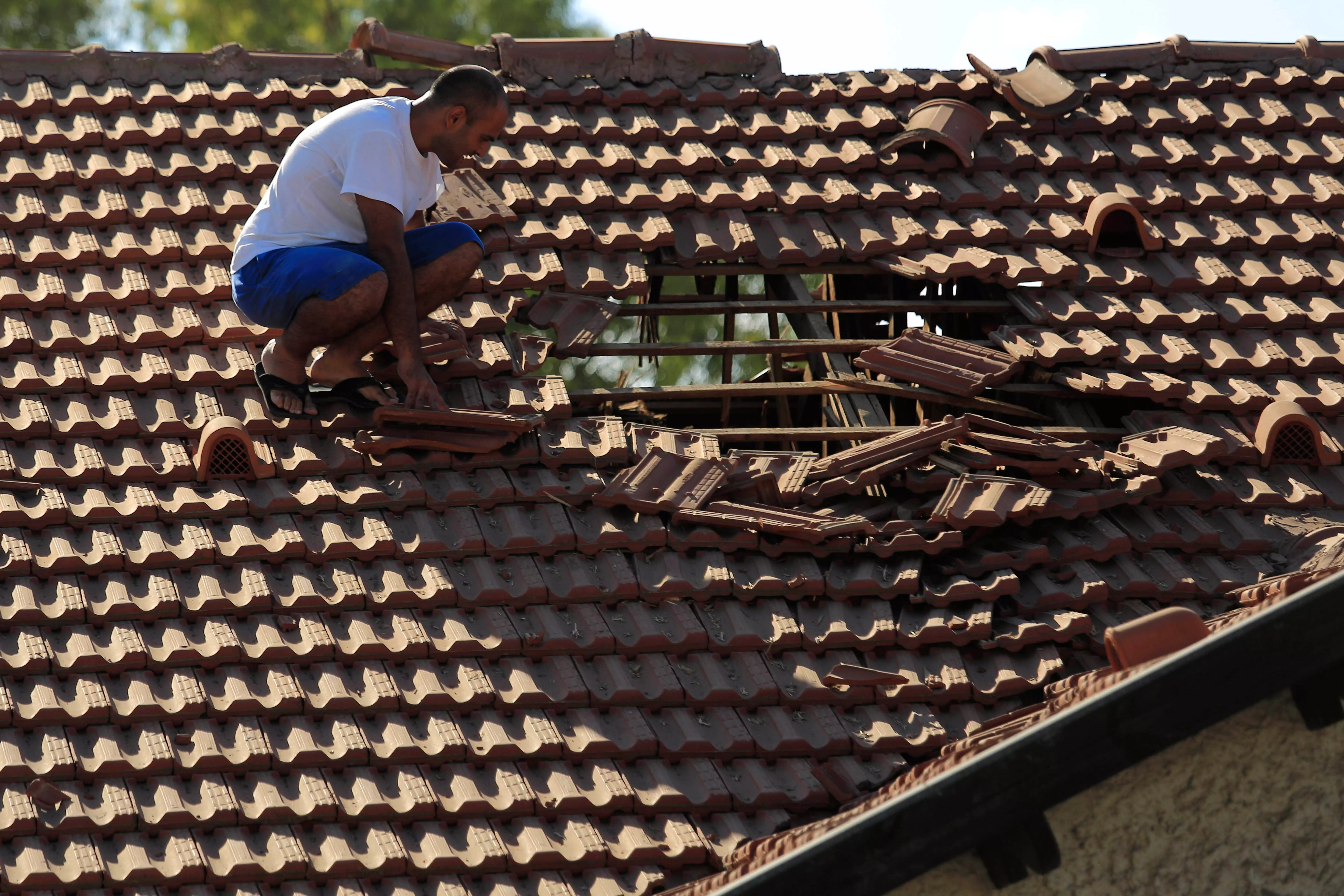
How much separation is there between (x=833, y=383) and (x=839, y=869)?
128 inches

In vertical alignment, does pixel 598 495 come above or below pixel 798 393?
below

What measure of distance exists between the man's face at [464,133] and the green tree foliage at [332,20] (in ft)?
56.2

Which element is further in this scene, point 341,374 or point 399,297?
point 341,374

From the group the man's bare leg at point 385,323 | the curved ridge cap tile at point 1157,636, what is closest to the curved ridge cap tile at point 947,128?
the man's bare leg at point 385,323

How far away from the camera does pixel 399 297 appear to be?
615 cm

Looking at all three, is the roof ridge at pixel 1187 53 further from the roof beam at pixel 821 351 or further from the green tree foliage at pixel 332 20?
the green tree foliage at pixel 332 20

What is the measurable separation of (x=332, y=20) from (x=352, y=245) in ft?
60.1

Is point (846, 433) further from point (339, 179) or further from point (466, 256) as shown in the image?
point (339, 179)

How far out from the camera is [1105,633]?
4.92 m

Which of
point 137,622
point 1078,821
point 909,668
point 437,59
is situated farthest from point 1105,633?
point 437,59

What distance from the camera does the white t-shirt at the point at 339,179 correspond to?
19.9 ft

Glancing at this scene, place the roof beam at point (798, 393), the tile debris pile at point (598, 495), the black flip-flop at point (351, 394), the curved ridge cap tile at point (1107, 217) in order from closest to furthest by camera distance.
Result: the tile debris pile at point (598, 495) < the black flip-flop at point (351, 394) < the roof beam at point (798, 393) < the curved ridge cap tile at point (1107, 217)

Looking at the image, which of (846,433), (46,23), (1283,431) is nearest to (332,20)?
(46,23)

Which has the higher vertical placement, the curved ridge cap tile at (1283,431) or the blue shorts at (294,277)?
the blue shorts at (294,277)
